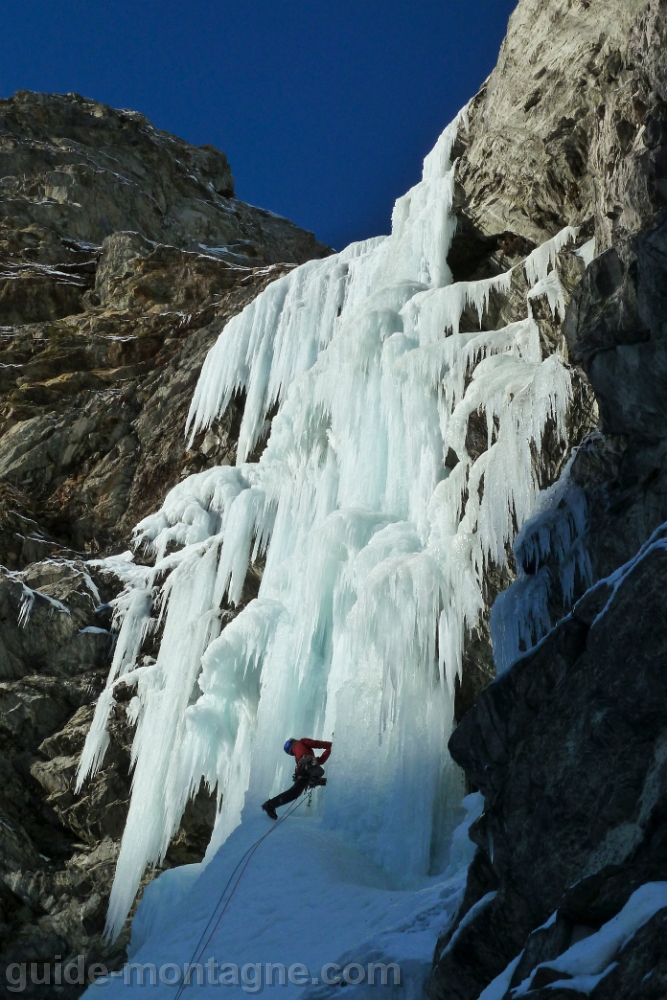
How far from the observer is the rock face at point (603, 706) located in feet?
15.0

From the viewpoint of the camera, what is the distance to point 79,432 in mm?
20641

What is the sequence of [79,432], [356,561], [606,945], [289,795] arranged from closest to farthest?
[606,945], [289,795], [356,561], [79,432]

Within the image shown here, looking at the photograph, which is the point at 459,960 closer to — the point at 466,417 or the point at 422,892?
the point at 422,892

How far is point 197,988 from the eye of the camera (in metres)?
7.87

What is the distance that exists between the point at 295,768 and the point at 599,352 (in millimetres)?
→ 5286

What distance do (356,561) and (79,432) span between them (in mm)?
10634

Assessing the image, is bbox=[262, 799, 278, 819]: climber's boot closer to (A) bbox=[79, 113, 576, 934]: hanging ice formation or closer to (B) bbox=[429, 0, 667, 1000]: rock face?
(A) bbox=[79, 113, 576, 934]: hanging ice formation

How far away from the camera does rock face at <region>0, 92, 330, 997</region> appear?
1391 centimetres

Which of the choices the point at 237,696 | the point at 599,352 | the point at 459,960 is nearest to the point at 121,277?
the point at 237,696

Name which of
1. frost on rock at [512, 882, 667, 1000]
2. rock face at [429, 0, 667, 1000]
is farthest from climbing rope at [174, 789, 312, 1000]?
frost on rock at [512, 882, 667, 1000]

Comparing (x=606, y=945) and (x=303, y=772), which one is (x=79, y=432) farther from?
(x=606, y=945)

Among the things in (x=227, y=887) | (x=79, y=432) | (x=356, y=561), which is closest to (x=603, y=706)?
(x=227, y=887)

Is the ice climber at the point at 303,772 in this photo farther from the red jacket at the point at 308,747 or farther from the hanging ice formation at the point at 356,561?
the hanging ice formation at the point at 356,561

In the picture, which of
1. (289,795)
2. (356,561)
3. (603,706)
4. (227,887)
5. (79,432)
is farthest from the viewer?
(79,432)
